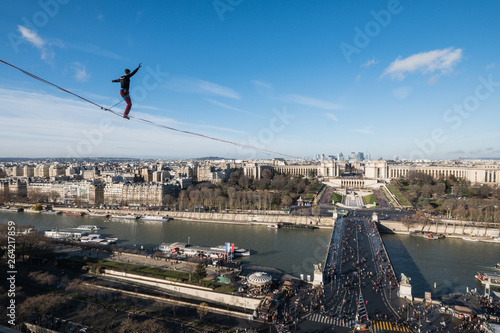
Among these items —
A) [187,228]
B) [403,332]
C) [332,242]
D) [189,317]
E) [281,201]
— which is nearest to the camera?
[403,332]

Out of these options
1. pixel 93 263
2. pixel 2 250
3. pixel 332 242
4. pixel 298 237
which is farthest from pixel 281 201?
pixel 2 250

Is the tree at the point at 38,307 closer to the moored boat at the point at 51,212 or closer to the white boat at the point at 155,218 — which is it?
the white boat at the point at 155,218

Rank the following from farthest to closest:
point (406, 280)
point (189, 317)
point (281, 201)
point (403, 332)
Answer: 1. point (281, 201)
2. point (406, 280)
3. point (189, 317)
4. point (403, 332)

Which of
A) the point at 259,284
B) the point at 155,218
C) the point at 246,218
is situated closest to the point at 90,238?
the point at 155,218

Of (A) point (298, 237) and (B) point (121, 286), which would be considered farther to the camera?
(A) point (298, 237)

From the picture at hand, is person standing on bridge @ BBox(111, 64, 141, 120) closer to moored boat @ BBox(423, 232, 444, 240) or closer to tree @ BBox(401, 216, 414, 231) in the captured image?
moored boat @ BBox(423, 232, 444, 240)

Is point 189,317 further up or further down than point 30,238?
further down

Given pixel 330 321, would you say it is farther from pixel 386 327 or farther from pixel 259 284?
pixel 259 284

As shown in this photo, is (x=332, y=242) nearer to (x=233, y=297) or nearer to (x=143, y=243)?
(x=233, y=297)
